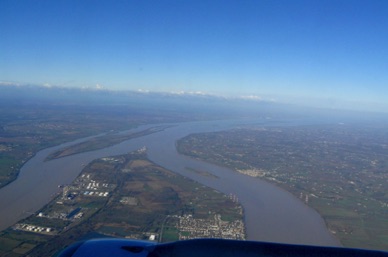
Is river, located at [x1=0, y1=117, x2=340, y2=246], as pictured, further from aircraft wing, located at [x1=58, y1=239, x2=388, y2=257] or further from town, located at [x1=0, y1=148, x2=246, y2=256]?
aircraft wing, located at [x1=58, y1=239, x2=388, y2=257]

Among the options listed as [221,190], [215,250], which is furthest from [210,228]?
[215,250]

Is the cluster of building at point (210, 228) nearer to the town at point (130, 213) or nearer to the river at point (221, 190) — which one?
the town at point (130, 213)

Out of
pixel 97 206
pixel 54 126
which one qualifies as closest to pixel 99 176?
pixel 97 206

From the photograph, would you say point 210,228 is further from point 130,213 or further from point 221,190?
point 221,190

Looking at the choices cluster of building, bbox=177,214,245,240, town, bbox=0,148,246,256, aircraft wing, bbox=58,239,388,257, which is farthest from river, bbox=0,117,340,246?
aircraft wing, bbox=58,239,388,257

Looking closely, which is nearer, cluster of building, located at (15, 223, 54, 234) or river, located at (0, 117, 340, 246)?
cluster of building, located at (15, 223, 54, 234)

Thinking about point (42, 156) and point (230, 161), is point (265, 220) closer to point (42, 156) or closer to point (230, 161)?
point (230, 161)

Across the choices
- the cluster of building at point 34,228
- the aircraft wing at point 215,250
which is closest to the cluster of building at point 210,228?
the cluster of building at point 34,228
